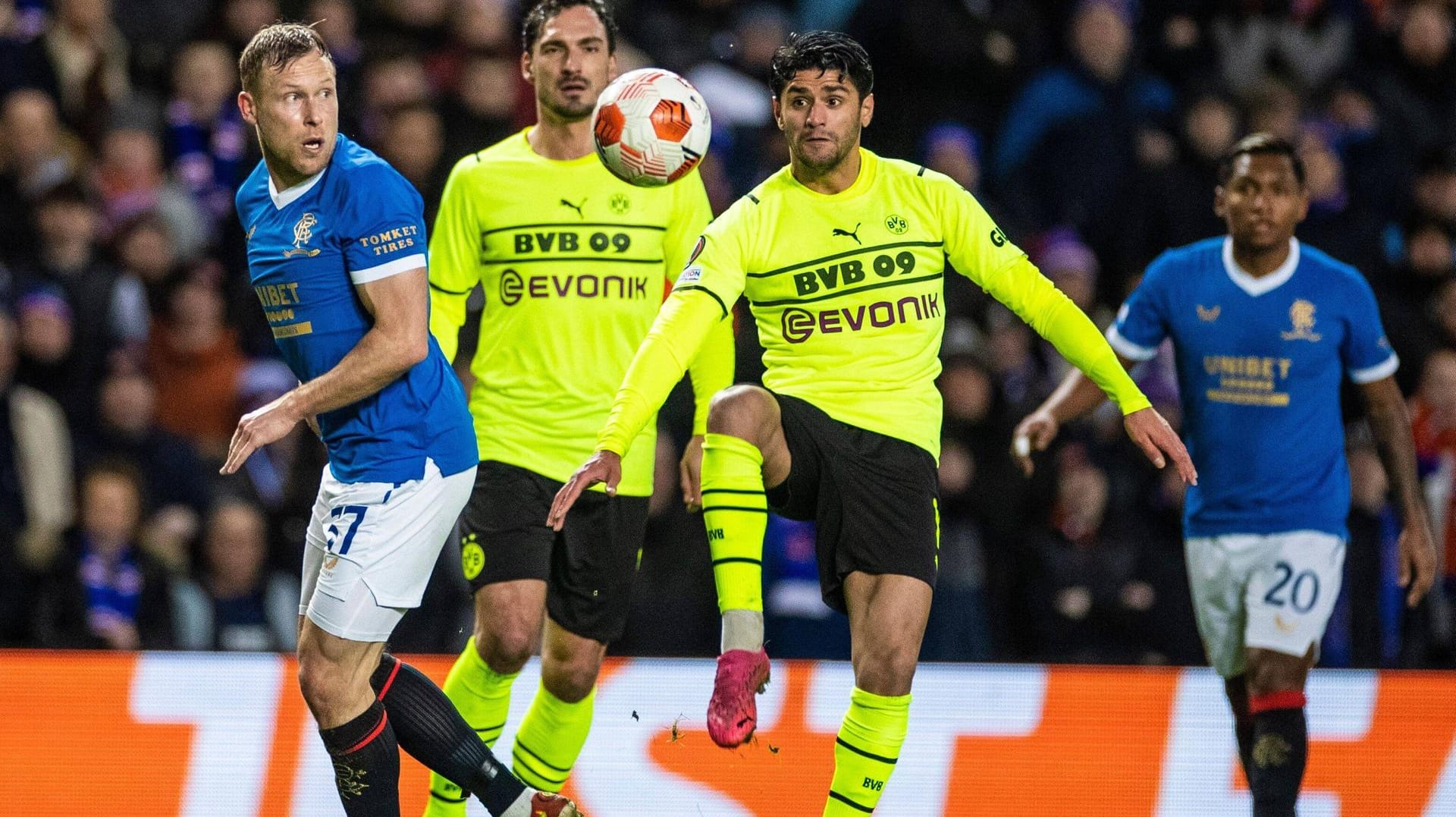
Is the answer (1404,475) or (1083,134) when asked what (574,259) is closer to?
(1404,475)

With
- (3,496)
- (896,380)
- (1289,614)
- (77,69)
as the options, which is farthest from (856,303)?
(77,69)

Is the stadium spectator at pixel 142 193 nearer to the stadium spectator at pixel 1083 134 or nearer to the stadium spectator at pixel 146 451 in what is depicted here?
the stadium spectator at pixel 146 451

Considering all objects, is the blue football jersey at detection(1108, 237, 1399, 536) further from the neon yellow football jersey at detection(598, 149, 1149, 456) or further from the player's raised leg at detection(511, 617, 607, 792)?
the player's raised leg at detection(511, 617, 607, 792)

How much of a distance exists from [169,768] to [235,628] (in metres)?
1.55

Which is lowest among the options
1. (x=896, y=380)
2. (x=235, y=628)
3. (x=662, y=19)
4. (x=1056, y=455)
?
(x=235, y=628)

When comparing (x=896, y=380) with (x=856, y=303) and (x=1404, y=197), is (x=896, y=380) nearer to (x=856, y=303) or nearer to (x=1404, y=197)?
(x=856, y=303)

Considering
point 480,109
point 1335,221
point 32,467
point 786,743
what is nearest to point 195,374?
point 32,467

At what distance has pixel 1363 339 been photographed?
6.05 m

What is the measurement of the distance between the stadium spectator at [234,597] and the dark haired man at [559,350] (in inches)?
87.0

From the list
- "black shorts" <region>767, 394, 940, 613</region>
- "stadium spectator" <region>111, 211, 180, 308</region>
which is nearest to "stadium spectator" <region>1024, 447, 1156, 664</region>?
"black shorts" <region>767, 394, 940, 613</region>

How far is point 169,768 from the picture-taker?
606cm

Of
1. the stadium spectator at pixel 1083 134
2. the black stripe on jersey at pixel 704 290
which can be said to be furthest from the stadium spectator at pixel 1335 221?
the black stripe on jersey at pixel 704 290

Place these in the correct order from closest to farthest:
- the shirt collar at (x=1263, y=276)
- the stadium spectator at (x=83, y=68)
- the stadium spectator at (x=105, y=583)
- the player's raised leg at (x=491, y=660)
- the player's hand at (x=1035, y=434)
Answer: the player's raised leg at (x=491, y=660) → the player's hand at (x=1035, y=434) → the shirt collar at (x=1263, y=276) → the stadium spectator at (x=105, y=583) → the stadium spectator at (x=83, y=68)

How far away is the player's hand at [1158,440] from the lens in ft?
15.6
